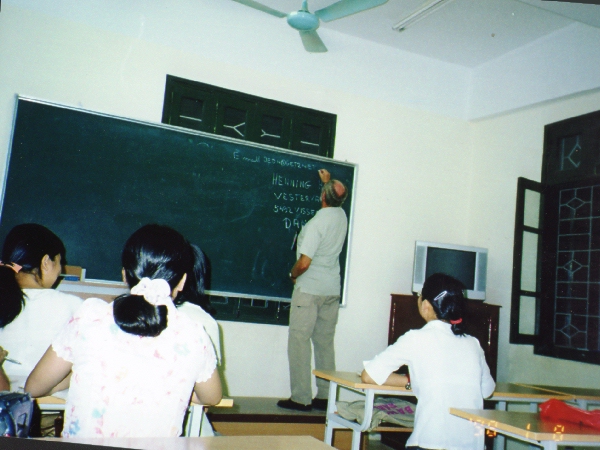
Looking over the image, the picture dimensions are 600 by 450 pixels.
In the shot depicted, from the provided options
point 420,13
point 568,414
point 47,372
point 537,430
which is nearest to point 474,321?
point 568,414

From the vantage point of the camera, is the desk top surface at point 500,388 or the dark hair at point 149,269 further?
the desk top surface at point 500,388

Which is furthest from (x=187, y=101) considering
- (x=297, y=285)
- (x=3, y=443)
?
(x=3, y=443)

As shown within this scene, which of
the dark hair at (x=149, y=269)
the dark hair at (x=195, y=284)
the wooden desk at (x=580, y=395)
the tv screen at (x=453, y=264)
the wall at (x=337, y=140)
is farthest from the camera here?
the tv screen at (x=453, y=264)

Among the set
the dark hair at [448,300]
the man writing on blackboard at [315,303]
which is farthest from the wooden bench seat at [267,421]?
the dark hair at [448,300]

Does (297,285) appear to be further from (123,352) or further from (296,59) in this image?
(123,352)

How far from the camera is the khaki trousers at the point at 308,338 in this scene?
11.8 ft

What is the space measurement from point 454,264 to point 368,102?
5.21ft

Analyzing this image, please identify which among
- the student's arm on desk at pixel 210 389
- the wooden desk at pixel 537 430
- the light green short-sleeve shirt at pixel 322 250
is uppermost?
the light green short-sleeve shirt at pixel 322 250

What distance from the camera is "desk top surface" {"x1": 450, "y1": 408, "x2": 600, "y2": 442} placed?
160cm

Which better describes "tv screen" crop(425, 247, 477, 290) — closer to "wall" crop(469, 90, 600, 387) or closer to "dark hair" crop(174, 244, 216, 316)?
"wall" crop(469, 90, 600, 387)

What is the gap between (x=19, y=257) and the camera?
200 centimetres

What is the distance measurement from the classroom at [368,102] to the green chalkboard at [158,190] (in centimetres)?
18

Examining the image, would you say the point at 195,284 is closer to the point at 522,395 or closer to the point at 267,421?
the point at 522,395

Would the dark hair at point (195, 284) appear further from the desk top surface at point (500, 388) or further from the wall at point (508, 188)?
the wall at point (508, 188)
